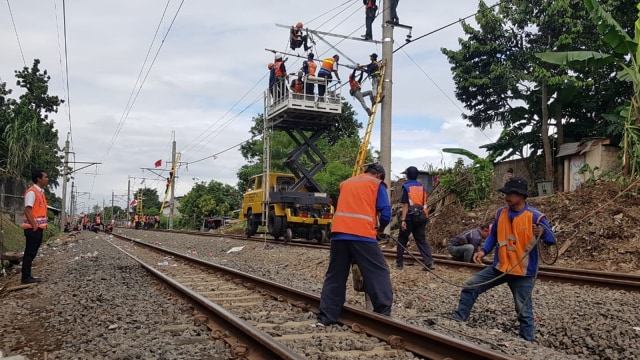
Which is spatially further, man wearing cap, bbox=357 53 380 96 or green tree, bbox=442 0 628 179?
green tree, bbox=442 0 628 179

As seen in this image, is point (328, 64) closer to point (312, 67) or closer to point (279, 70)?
point (312, 67)

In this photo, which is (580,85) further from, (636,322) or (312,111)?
(636,322)

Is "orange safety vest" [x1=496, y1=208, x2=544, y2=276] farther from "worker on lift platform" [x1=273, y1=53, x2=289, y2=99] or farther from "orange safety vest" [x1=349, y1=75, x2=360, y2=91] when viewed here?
"worker on lift platform" [x1=273, y1=53, x2=289, y2=99]

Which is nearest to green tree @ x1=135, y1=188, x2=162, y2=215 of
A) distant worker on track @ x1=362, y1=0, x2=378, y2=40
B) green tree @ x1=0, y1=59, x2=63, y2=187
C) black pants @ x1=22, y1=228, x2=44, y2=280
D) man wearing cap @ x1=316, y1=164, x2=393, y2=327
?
green tree @ x1=0, y1=59, x2=63, y2=187

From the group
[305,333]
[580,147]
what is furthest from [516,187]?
[580,147]

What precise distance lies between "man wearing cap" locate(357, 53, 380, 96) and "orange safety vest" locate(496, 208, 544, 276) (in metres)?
9.74

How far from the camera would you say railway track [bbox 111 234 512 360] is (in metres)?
4.04

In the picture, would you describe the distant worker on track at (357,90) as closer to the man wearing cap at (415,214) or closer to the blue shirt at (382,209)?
the man wearing cap at (415,214)

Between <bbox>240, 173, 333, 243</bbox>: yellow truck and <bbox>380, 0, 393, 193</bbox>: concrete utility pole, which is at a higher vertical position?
<bbox>380, 0, 393, 193</bbox>: concrete utility pole

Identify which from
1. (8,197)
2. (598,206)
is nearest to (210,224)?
(8,197)

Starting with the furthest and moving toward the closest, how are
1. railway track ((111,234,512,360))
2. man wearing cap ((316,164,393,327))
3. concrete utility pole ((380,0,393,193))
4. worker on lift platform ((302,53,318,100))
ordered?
worker on lift platform ((302,53,318,100))
concrete utility pole ((380,0,393,193))
man wearing cap ((316,164,393,327))
railway track ((111,234,512,360))

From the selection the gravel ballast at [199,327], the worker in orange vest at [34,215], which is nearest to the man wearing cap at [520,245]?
the gravel ballast at [199,327]

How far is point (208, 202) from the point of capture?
5225 centimetres

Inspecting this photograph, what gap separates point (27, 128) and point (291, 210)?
1171 centimetres
